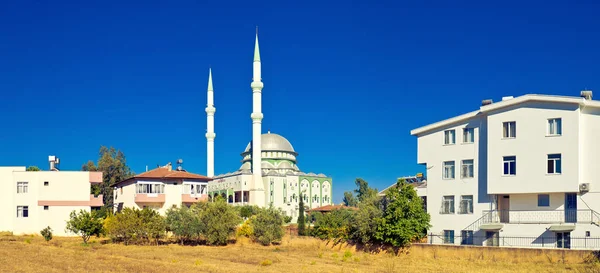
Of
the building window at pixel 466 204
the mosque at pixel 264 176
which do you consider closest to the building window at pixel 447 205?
the building window at pixel 466 204

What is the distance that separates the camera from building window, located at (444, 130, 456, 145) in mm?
41000

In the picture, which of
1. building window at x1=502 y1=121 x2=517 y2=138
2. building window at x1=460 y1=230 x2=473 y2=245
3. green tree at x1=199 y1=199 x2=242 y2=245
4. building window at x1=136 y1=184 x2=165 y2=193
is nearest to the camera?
building window at x1=502 y1=121 x2=517 y2=138

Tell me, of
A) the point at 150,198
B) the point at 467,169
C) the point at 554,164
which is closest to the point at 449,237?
the point at 467,169

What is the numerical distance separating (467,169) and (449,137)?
243cm

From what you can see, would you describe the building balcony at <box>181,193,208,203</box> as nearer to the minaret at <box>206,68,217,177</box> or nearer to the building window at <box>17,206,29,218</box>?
the building window at <box>17,206,29,218</box>

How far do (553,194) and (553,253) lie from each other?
443 cm

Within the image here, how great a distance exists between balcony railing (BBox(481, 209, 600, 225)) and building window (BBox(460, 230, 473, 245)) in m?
1.19

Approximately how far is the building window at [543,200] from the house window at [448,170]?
5.71 m

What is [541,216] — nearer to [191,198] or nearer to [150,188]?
[191,198]

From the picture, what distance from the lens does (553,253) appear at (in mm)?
33000

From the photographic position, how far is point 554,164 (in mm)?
35781

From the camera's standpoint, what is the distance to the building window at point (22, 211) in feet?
181

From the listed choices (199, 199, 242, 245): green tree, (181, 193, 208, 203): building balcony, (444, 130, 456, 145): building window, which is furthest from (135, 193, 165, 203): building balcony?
(444, 130, 456, 145): building window

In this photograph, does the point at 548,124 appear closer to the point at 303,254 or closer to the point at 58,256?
the point at 303,254
